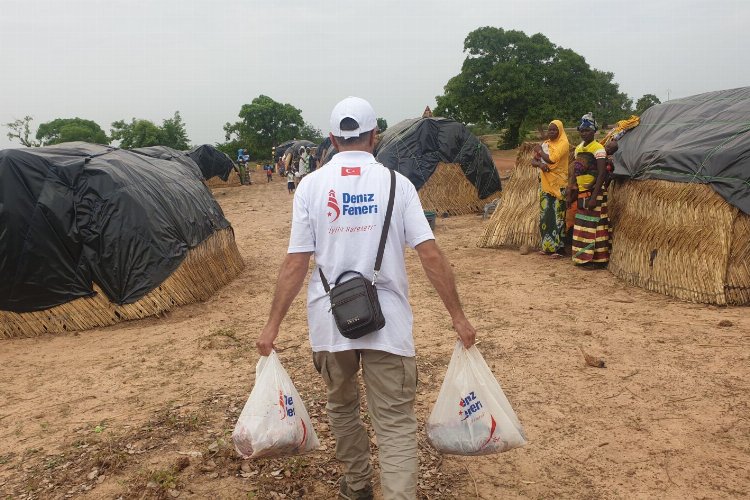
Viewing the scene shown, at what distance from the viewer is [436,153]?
11.7 metres

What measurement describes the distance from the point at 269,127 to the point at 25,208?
39.2 m

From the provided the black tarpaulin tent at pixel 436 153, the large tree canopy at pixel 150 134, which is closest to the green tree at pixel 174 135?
the large tree canopy at pixel 150 134

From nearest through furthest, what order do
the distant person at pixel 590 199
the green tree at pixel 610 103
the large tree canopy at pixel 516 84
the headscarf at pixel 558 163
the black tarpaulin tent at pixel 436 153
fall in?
the distant person at pixel 590 199, the headscarf at pixel 558 163, the black tarpaulin tent at pixel 436 153, the large tree canopy at pixel 516 84, the green tree at pixel 610 103

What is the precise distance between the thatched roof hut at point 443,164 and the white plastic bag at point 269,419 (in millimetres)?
9070

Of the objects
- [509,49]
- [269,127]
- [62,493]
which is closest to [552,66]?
[509,49]

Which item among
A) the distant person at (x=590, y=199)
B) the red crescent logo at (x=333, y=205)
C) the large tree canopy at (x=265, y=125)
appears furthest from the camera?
the large tree canopy at (x=265, y=125)

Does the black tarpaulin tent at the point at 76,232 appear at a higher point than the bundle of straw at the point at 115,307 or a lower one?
higher

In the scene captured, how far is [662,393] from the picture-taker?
3.53m

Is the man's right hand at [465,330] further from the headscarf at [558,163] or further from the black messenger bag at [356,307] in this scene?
the headscarf at [558,163]

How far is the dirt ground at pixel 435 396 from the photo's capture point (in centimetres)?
280

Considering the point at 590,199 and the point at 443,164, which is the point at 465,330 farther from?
the point at 443,164

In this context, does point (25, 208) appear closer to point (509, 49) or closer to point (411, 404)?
point (411, 404)

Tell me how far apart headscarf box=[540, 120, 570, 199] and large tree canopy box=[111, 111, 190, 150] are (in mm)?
27312

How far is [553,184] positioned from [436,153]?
16.3ft
